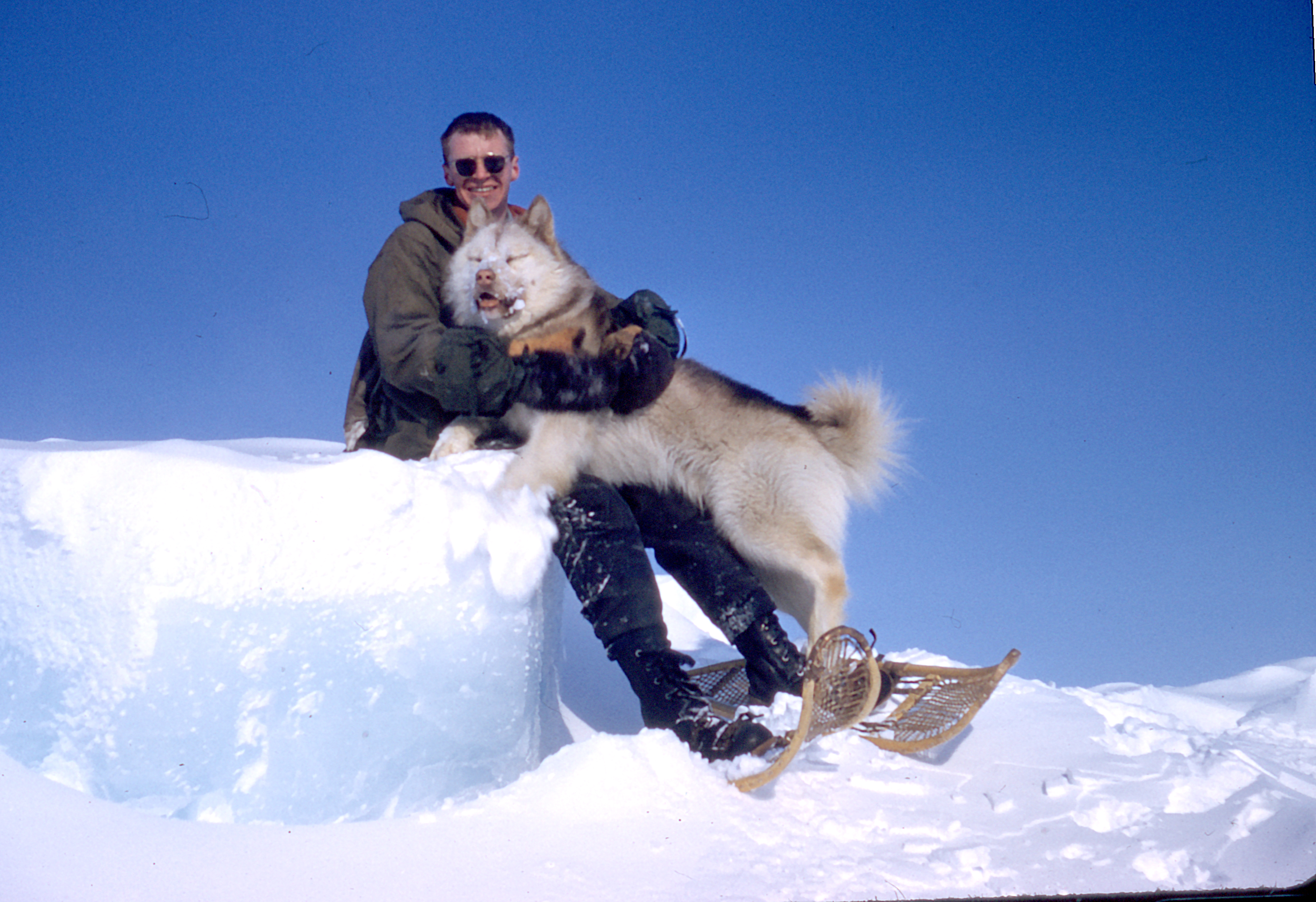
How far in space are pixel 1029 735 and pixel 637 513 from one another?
158 centimetres

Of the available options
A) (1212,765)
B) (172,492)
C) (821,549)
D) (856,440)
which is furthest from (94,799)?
(1212,765)

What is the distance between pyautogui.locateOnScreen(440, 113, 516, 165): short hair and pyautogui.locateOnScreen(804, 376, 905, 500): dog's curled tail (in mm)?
1638

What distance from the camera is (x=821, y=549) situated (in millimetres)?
2812

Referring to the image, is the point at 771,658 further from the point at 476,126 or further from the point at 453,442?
the point at 476,126

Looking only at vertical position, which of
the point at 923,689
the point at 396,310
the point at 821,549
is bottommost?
the point at 923,689

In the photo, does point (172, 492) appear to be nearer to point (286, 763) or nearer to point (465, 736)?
point (286, 763)

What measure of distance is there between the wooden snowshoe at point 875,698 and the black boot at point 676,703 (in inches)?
3.2

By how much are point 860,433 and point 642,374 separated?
95 centimetres

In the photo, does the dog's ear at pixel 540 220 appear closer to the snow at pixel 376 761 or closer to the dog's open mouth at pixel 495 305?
the dog's open mouth at pixel 495 305

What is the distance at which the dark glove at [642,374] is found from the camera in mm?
2783

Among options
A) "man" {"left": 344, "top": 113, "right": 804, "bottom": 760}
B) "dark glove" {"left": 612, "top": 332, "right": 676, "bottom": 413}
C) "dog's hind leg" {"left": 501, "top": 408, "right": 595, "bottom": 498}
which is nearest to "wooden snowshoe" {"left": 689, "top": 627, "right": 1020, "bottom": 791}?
"man" {"left": 344, "top": 113, "right": 804, "bottom": 760}

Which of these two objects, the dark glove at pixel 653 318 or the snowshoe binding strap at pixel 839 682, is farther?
the dark glove at pixel 653 318

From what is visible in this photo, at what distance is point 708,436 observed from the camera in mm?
2938

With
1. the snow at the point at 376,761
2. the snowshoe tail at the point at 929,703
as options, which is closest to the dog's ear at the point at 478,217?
the snow at the point at 376,761
